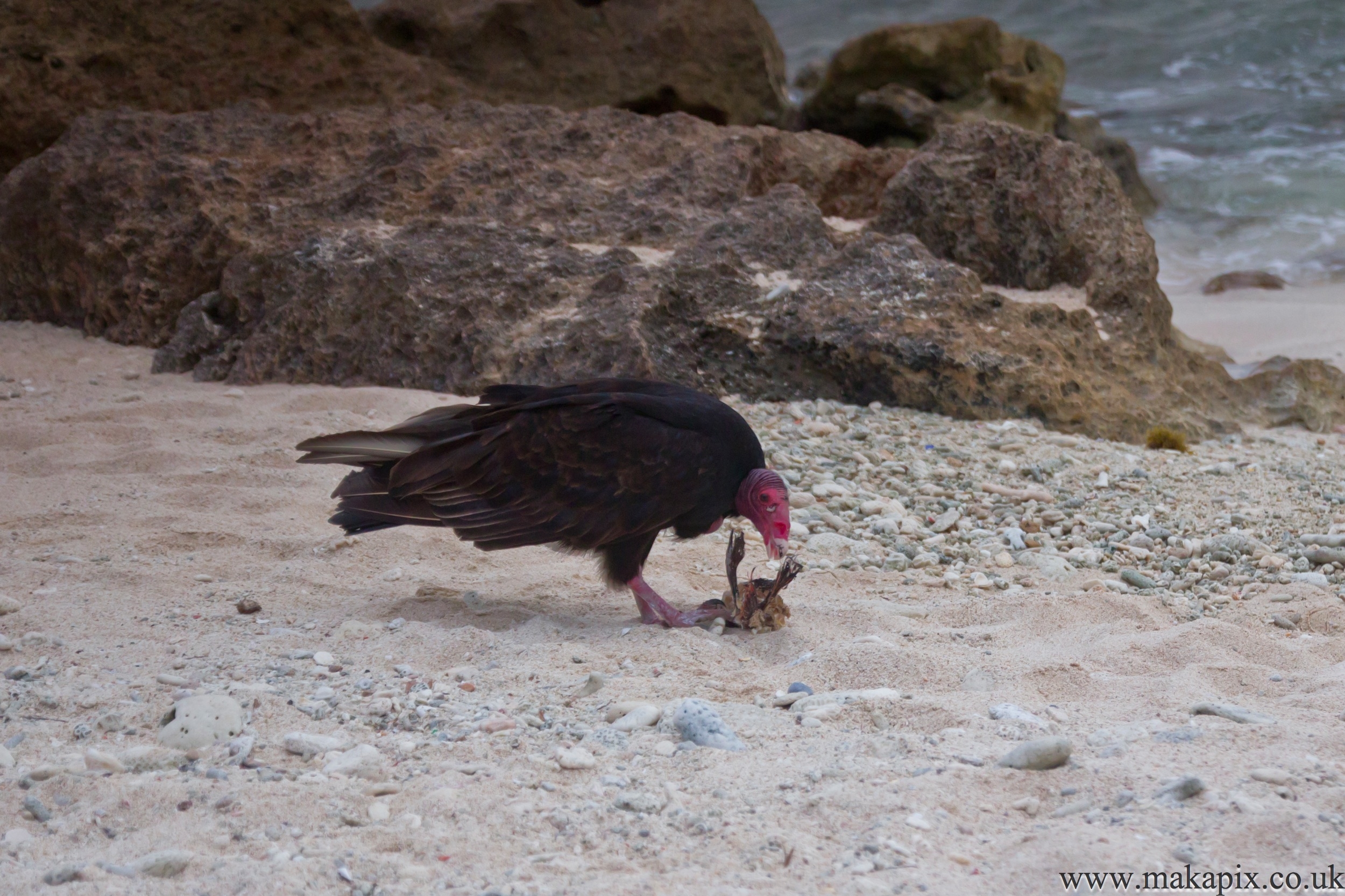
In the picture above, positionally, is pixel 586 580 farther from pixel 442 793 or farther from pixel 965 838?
pixel 965 838

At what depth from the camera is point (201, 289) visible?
7.20 metres

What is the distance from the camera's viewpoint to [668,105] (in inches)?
517

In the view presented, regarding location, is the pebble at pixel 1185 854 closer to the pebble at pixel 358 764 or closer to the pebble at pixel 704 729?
the pebble at pixel 704 729

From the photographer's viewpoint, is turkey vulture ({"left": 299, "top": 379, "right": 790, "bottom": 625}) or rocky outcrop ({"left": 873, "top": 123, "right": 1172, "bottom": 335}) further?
rocky outcrop ({"left": 873, "top": 123, "right": 1172, "bottom": 335})

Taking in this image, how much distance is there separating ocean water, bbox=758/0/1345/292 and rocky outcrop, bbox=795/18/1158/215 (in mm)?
1606

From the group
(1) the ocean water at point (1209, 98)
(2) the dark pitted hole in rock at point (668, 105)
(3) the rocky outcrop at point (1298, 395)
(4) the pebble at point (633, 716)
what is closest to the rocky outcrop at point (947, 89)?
(1) the ocean water at point (1209, 98)

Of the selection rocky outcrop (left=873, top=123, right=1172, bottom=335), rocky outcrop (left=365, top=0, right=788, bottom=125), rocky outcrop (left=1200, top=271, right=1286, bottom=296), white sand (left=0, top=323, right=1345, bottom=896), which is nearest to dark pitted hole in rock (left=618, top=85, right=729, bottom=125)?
rocky outcrop (left=365, top=0, right=788, bottom=125)

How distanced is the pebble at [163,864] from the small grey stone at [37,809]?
0.31 metres

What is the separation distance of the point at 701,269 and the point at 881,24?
25300mm

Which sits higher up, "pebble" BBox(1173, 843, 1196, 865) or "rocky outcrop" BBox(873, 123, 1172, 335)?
"rocky outcrop" BBox(873, 123, 1172, 335)

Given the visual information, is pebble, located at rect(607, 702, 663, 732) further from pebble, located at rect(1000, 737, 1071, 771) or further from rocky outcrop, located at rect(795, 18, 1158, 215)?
rocky outcrop, located at rect(795, 18, 1158, 215)

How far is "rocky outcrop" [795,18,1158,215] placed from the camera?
16.3 metres

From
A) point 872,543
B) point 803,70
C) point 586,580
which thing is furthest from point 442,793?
point 803,70

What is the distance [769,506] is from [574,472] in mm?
615
